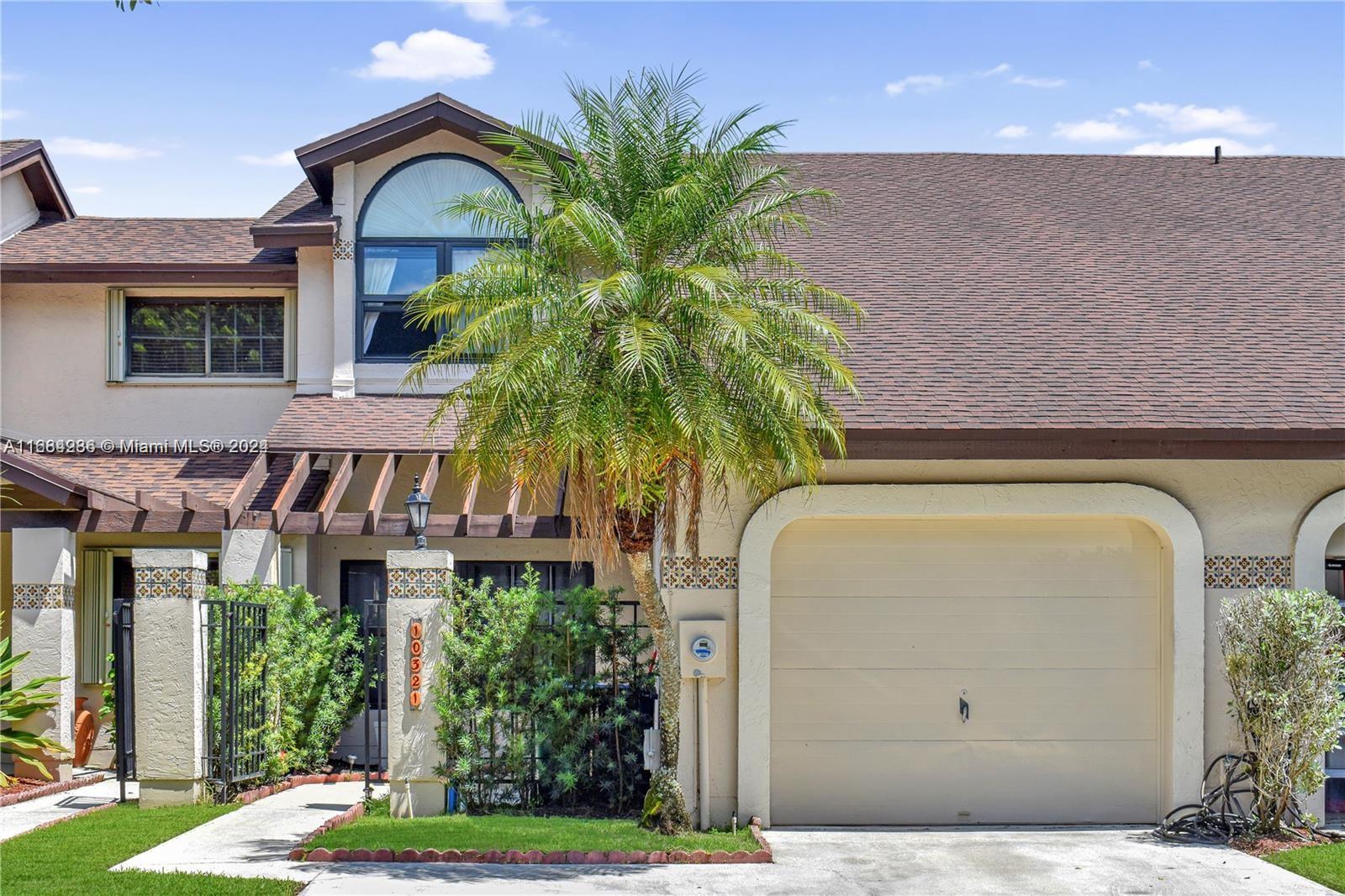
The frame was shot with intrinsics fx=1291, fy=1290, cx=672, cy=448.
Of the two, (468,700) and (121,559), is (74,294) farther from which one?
(468,700)

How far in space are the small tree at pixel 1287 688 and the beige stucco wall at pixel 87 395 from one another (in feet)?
41.1

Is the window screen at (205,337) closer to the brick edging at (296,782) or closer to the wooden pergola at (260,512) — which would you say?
the wooden pergola at (260,512)

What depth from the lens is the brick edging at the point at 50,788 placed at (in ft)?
44.2

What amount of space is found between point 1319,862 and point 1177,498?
352 cm

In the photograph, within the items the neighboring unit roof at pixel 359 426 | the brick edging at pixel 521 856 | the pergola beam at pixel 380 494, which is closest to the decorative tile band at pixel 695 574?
the brick edging at pixel 521 856

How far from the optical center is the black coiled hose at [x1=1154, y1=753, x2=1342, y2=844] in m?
11.5

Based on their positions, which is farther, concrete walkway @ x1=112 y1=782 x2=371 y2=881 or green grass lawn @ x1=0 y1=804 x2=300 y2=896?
concrete walkway @ x1=112 y1=782 x2=371 y2=881

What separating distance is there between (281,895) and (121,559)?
30.0 feet

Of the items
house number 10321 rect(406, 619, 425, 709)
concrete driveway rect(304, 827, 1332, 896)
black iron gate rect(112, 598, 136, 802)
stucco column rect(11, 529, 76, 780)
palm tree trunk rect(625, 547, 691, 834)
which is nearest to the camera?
concrete driveway rect(304, 827, 1332, 896)

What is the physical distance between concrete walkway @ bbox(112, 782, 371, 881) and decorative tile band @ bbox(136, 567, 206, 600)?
7.41ft

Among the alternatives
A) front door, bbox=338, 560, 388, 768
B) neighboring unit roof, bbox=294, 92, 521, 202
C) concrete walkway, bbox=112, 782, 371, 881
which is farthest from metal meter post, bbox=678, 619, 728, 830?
neighboring unit roof, bbox=294, 92, 521, 202

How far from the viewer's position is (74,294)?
1808 centimetres

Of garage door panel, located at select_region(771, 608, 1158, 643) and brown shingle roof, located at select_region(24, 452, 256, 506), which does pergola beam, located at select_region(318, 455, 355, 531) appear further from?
A: garage door panel, located at select_region(771, 608, 1158, 643)

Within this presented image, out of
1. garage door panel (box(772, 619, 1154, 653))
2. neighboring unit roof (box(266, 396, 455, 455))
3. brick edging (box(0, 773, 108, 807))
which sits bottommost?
brick edging (box(0, 773, 108, 807))
